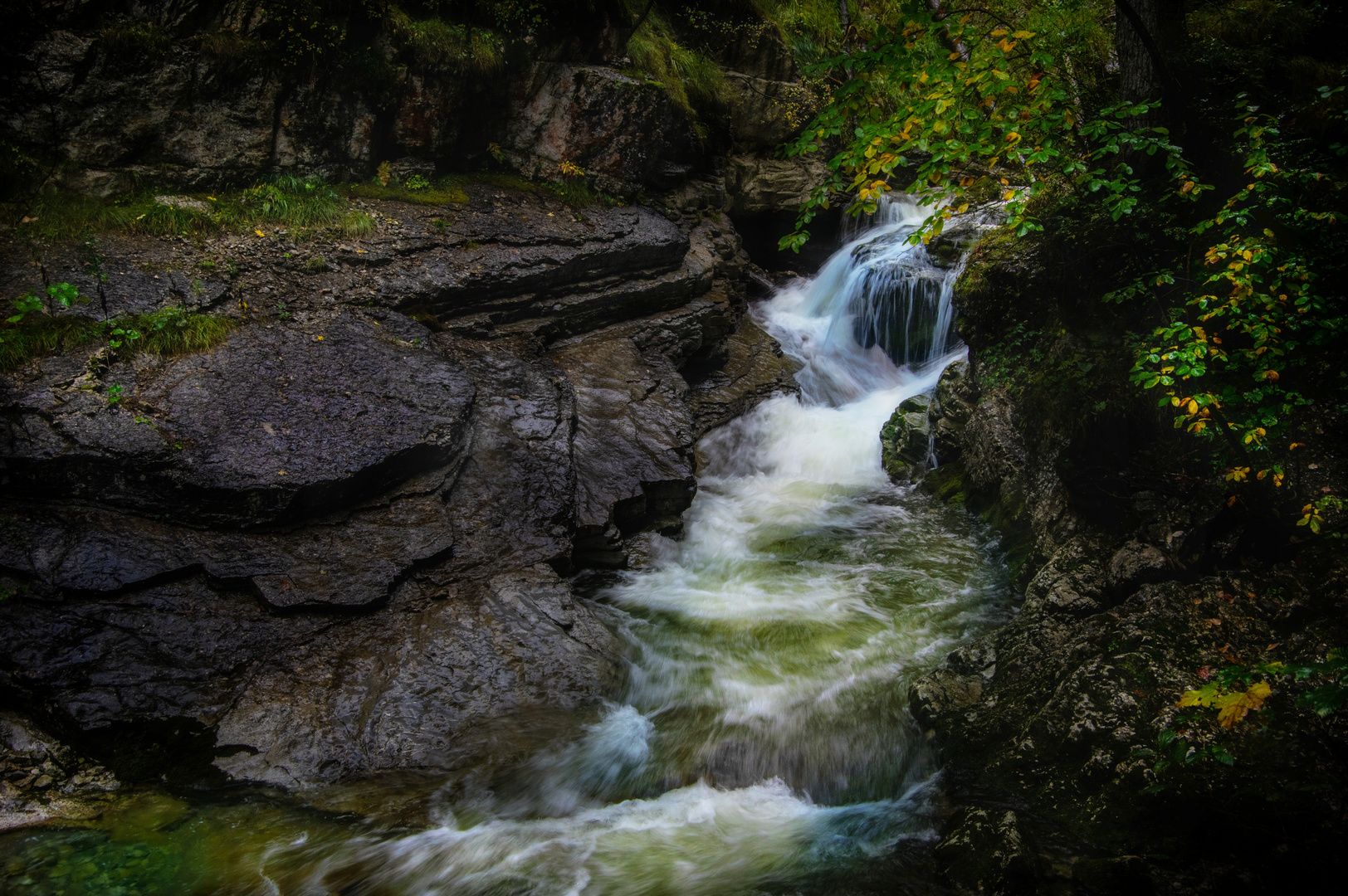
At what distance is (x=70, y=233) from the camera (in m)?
5.99

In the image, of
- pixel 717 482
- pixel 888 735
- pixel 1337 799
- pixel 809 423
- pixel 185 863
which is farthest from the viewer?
pixel 809 423

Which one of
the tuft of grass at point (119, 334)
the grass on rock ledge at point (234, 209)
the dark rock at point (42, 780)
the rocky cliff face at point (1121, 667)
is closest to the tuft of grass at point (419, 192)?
the grass on rock ledge at point (234, 209)

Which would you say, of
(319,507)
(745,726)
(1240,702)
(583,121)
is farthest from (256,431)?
(583,121)

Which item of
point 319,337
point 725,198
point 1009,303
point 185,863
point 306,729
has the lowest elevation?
point 185,863

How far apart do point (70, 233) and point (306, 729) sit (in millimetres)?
5186

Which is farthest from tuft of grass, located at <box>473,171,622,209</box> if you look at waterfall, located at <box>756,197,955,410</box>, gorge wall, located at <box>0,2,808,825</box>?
waterfall, located at <box>756,197,955,410</box>

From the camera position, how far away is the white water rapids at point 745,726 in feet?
12.1

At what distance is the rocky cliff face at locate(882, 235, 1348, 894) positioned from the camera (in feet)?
9.90

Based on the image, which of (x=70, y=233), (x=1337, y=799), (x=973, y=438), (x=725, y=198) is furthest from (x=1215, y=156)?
(x=70, y=233)

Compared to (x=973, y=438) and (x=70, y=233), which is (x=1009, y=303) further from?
(x=70, y=233)

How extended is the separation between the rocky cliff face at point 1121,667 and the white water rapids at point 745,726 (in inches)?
19.2

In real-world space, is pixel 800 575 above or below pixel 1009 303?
below

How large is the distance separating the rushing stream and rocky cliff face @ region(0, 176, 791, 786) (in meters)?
0.33

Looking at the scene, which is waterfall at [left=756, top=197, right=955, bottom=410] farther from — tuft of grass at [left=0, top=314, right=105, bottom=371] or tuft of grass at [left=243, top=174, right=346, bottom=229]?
tuft of grass at [left=0, top=314, right=105, bottom=371]
